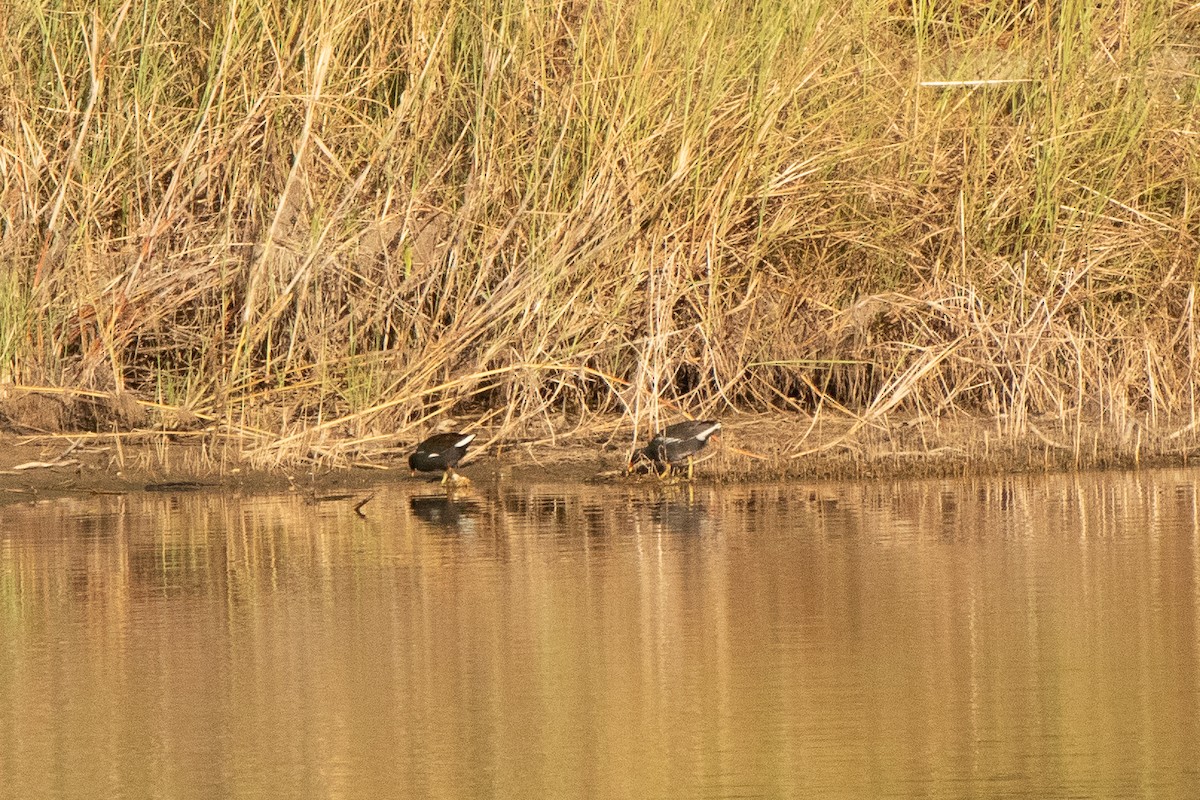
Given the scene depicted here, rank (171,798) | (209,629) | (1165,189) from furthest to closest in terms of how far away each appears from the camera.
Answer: (1165,189) < (209,629) < (171,798)

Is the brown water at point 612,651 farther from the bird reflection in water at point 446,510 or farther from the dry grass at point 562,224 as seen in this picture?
the dry grass at point 562,224

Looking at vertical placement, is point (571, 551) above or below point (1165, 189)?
below

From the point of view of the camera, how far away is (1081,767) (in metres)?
5.04

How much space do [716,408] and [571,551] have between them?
3.68 metres

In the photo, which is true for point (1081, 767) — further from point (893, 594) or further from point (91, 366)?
point (91, 366)

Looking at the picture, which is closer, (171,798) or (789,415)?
(171,798)

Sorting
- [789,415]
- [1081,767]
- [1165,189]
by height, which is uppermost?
[1165,189]

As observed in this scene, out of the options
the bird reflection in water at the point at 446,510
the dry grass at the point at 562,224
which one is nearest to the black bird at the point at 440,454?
the bird reflection in water at the point at 446,510

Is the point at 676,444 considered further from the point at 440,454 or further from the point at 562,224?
the point at 562,224

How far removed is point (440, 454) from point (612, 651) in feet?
14.2

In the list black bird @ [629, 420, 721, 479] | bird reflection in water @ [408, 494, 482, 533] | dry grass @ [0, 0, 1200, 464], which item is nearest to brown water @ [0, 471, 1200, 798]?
bird reflection in water @ [408, 494, 482, 533]

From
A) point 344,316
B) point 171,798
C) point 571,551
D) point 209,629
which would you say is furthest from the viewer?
point 344,316

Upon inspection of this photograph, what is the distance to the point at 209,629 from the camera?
6.92 metres

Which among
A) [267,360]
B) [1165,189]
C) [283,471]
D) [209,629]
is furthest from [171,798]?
[1165,189]
